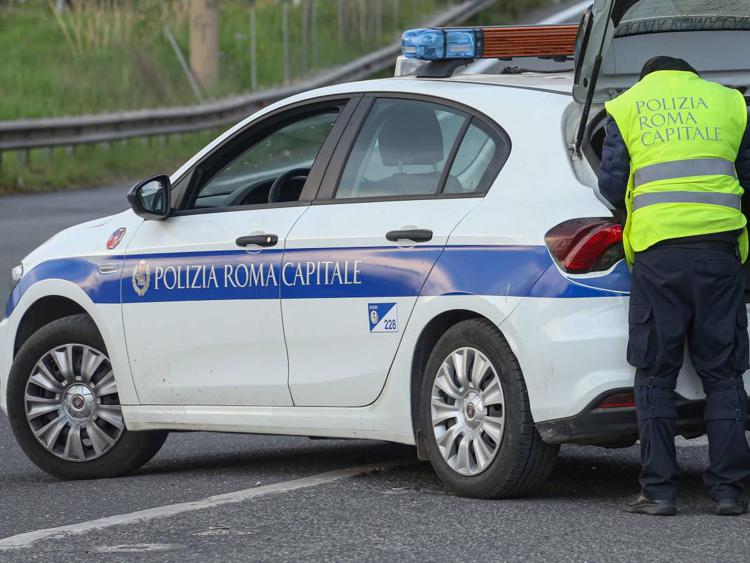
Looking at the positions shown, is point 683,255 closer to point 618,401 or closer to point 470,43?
point 618,401

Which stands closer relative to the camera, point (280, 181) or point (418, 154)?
point (418, 154)

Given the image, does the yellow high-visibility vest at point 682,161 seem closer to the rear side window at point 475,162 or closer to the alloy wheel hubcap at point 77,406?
the rear side window at point 475,162

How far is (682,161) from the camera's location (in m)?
6.04

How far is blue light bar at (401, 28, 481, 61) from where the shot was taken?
7074 millimetres

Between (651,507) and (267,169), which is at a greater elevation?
(267,169)

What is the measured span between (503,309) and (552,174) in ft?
1.68

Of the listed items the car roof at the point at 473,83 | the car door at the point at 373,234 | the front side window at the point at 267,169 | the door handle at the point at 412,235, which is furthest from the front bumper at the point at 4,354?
the door handle at the point at 412,235

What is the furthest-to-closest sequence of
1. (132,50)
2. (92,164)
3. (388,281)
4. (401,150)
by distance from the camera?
1. (132,50)
2. (92,164)
3. (401,150)
4. (388,281)

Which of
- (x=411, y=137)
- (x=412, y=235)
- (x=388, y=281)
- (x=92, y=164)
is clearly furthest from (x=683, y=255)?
(x=92, y=164)

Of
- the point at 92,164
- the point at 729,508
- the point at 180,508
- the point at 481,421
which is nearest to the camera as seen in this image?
the point at 729,508

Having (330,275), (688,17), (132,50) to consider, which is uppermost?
(688,17)

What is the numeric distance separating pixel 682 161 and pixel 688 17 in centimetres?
79

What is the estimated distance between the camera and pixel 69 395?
7.63m

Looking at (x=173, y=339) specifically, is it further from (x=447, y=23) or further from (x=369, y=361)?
(x=447, y=23)
